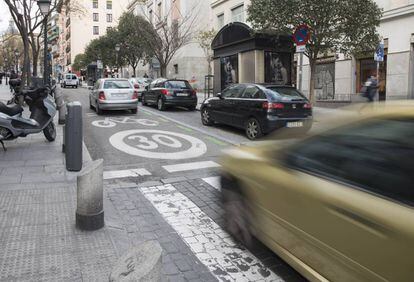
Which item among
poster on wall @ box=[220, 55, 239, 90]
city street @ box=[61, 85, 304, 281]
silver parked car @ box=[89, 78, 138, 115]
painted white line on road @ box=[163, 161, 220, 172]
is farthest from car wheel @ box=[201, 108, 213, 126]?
poster on wall @ box=[220, 55, 239, 90]

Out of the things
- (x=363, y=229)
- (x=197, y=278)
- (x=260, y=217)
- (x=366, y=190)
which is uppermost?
(x=366, y=190)

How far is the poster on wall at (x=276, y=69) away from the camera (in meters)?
18.2

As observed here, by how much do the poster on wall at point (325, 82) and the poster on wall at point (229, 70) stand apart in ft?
21.7

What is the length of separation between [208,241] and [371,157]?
7.31ft

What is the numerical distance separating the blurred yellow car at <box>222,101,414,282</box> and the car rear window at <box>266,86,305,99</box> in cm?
693

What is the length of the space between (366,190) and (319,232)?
1.51 feet

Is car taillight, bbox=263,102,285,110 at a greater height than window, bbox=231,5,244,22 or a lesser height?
lesser

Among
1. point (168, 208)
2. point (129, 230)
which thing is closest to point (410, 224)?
point (129, 230)

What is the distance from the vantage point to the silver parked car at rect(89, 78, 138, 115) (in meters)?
16.4

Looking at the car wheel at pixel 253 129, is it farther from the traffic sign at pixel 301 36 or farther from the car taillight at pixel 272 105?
the traffic sign at pixel 301 36

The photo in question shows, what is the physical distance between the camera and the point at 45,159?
8359 millimetres

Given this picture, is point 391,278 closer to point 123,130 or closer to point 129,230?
point 129,230

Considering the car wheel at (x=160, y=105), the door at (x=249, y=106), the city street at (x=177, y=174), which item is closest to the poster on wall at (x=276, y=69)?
the car wheel at (x=160, y=105)

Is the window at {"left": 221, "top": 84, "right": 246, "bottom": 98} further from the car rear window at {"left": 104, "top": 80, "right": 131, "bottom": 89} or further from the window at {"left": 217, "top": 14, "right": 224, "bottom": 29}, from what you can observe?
the window at {"left": 217, "top": 14, "right": 224, "bottom": 29}
